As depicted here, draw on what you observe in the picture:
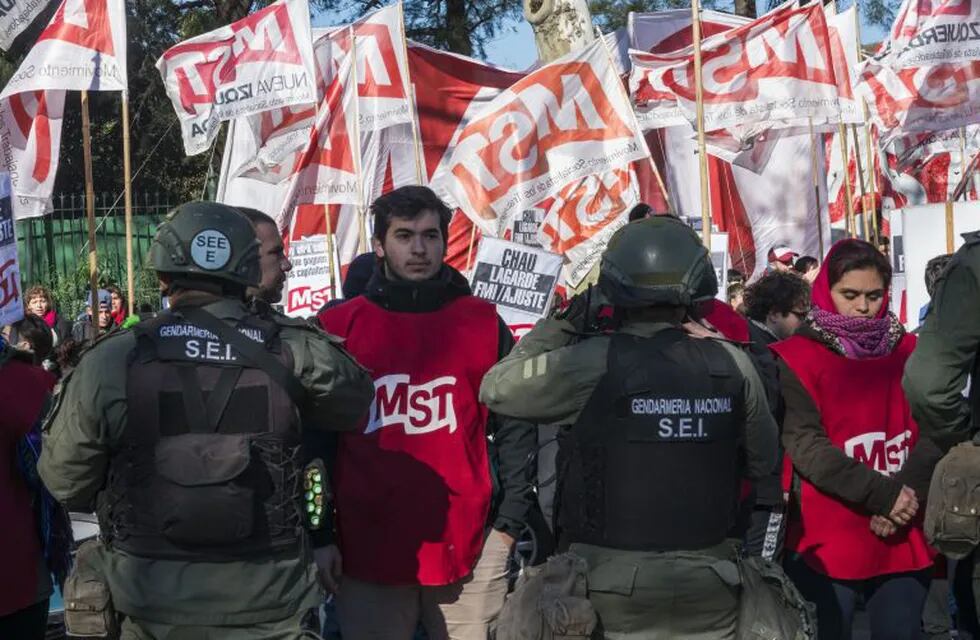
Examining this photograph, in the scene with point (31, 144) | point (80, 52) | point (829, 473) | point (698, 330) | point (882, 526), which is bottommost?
point (882, 526)

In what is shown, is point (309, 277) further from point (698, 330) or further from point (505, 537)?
point (698, 330)

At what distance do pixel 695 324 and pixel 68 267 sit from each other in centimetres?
2085

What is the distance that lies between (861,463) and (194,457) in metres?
2.51

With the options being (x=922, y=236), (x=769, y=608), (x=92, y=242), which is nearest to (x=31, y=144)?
(x=92, y=242)

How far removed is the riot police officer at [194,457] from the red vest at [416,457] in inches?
33.0

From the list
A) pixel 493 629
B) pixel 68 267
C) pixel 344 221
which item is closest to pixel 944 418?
pixel 493 629

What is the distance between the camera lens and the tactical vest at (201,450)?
4391mm

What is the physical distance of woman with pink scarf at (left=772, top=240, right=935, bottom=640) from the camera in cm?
593

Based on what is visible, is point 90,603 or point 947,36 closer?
point 90,603

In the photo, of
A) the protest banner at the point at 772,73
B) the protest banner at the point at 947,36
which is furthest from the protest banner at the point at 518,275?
the protest banner at the point at 772,73

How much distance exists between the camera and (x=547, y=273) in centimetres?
926

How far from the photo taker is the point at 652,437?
4410mm

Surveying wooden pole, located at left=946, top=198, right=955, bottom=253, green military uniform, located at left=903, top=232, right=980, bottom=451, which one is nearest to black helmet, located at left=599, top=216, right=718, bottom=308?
green military uniform, located at left=903, top=232, right=980, bottom=451

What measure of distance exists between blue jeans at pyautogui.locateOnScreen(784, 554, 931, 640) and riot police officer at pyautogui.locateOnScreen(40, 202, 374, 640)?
215cm
